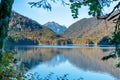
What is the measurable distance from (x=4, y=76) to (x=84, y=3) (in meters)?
2.32

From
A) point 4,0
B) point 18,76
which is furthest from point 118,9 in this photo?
point 4,0

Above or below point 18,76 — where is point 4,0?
above

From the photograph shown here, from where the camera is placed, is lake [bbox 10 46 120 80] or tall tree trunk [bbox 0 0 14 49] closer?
tall tree trunk [bbox 0 0 14 49]

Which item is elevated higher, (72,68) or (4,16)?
(4,16)

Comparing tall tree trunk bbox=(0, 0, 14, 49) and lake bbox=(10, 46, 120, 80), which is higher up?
tall tree trunk bbox=(0, 0, 14, 49)

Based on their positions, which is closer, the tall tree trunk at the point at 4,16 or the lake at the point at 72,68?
the tall tree trunk at the point at 4,16

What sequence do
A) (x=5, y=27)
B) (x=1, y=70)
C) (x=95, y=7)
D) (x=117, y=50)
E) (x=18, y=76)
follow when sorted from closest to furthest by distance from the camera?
(x=5, y=27), (x=95, y=7), (x=1, y=70), (x=18, y=76), (x=117, y=50)

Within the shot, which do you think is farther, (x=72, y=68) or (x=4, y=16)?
(x=72, y=68)

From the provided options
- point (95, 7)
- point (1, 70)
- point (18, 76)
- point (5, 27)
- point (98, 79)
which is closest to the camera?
point (5, 27)

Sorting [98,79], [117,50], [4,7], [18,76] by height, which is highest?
[4,7]

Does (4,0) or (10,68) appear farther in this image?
(10,68)

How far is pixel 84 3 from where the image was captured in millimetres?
5656

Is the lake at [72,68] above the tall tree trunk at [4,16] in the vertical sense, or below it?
below

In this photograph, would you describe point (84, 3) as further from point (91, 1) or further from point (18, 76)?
point (18, 76)
